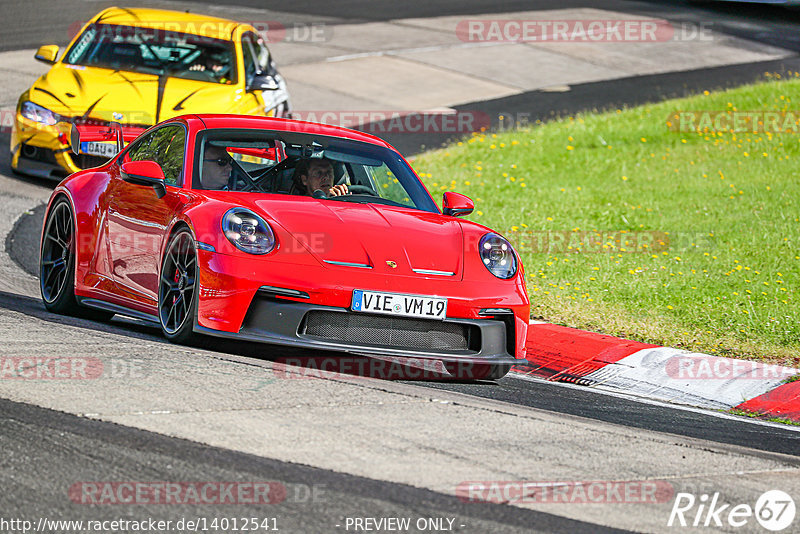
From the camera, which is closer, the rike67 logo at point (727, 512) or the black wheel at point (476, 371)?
the rike67 logo at point (727, 512)

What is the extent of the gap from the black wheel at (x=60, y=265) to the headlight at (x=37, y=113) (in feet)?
13.4

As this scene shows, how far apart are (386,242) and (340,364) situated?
0.73 m

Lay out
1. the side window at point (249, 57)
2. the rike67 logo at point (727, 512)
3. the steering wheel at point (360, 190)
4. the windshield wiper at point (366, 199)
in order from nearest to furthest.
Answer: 1. the rike67 logo at point (727, 512)
2. the windshield wiper at point (366, 199)
3. the steering wheel at point (360, 190)
4. the side window at point (249, 57)

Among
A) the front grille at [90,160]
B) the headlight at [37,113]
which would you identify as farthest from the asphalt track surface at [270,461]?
the headlight at [37,113]

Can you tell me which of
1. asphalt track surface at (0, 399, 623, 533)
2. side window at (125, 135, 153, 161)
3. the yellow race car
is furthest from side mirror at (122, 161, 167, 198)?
the yellow race car

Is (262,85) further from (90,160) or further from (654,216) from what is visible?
(654,216)

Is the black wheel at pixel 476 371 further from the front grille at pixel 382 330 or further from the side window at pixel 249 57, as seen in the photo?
the side window at pixel 249 57

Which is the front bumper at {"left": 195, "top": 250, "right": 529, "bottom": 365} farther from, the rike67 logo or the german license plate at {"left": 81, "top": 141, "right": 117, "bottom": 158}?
the german license plate at {"left": 81, "top": 141, "right": 117, "bottom": 158}

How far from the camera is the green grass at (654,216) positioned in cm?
883

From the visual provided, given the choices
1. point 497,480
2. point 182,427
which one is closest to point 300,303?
point 182,427

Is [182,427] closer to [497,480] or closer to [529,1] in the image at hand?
[497,480]

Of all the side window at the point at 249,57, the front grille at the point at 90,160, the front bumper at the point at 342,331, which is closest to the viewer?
the front bumper at the point at 342,331

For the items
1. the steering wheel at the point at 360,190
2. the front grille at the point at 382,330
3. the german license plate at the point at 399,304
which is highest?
the steering wheel at the point at 360,190

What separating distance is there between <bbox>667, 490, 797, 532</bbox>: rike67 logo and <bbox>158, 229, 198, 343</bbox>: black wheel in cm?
277
